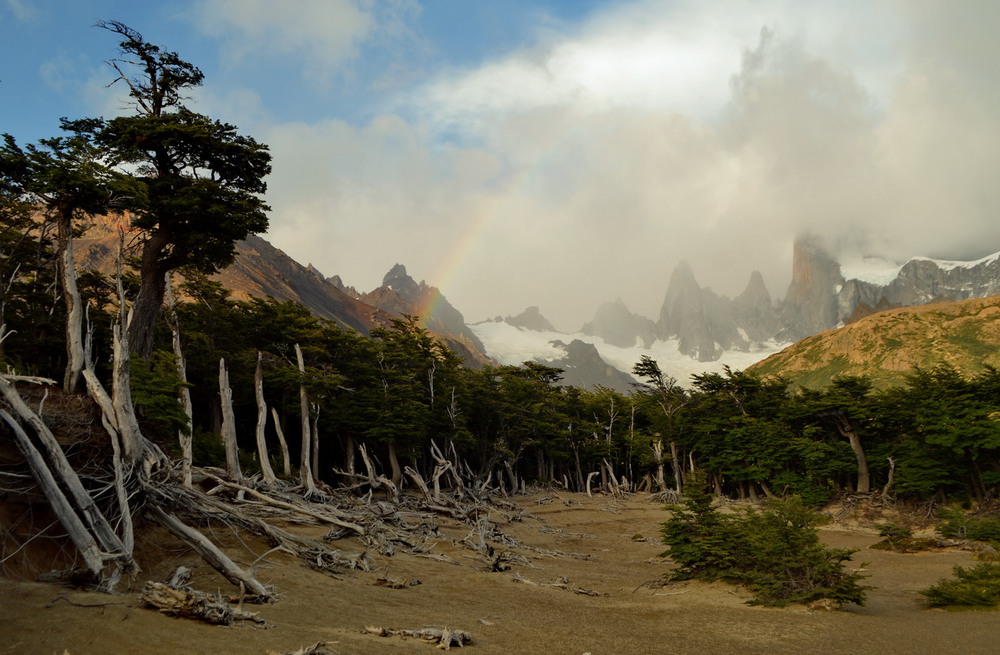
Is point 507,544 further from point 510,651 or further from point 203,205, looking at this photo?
point 203,205

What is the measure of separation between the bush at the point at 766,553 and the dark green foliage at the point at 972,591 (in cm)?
197

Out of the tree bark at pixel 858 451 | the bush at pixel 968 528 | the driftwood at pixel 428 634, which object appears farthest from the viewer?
the tree bark at pixel 858 451

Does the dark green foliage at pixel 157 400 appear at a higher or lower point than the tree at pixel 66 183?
lower

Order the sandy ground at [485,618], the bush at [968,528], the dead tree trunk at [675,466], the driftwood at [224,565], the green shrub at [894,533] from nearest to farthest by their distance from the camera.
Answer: the sandy ground at [485,618]
the driftwood at [224,565]
the bush at [968,528]
the green shrub at [894,533]
the dead tree trunk at [675,466]

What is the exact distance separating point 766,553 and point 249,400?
110ft

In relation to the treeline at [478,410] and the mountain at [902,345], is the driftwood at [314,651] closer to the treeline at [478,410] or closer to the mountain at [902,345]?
the treeline at [478,410]

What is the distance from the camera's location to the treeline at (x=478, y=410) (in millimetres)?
29484

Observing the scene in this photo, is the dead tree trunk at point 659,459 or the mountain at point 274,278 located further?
the mountain at point 274,278

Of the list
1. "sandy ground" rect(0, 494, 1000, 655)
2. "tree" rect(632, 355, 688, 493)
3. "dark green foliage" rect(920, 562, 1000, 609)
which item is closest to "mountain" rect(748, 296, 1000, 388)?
"tree" rect(632, 355, 688, 493)

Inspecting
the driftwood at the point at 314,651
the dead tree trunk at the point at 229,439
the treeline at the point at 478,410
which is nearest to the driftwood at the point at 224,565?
the driftwood at the point at 314,651

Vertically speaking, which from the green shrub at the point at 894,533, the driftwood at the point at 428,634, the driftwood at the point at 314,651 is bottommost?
the green shrub at the point at 894,533

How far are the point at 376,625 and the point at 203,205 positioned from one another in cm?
1725

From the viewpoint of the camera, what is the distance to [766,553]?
1390 cm

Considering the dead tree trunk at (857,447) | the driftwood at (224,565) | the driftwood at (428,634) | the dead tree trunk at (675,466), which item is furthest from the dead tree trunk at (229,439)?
the dead tree trunk at (675,466)
